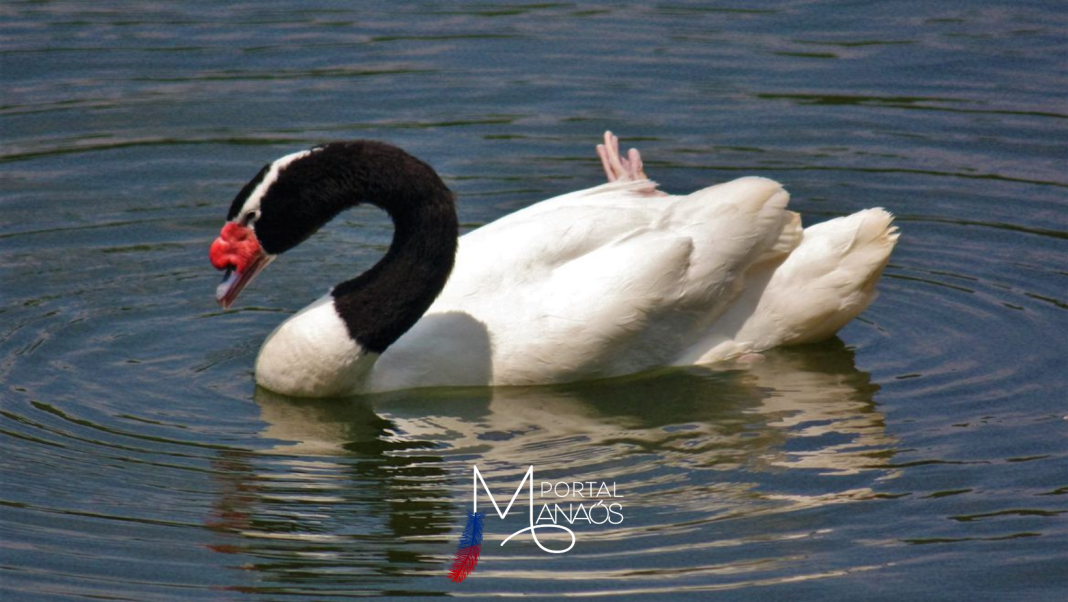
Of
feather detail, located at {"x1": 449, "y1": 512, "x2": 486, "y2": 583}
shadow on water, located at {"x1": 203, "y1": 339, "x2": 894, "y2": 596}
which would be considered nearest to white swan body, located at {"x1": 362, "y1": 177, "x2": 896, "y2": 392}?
shadow on water, located at {"x1": 203, "y1": 339, "x2": 894, "y2": 596}

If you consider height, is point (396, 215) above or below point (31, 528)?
above

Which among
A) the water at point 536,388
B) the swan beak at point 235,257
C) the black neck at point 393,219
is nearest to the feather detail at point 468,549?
the water at point 536,388

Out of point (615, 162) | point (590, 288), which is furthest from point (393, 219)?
point (615, 162)

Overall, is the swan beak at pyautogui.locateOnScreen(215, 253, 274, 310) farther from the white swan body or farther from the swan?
the white swan body

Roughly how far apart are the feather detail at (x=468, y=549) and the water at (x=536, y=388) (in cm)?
5

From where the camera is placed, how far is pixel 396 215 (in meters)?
8.40

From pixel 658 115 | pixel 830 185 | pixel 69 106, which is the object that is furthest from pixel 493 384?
pixel 69 106

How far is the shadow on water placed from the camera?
6.93 meters

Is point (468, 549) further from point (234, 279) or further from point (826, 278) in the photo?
point (826, 278)

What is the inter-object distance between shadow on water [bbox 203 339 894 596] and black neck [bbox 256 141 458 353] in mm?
488

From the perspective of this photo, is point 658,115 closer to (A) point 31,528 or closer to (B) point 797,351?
(B) point 797,351

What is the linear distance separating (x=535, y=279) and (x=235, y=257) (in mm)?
1446

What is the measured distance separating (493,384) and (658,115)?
14.7 ft

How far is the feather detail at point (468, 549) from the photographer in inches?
267
